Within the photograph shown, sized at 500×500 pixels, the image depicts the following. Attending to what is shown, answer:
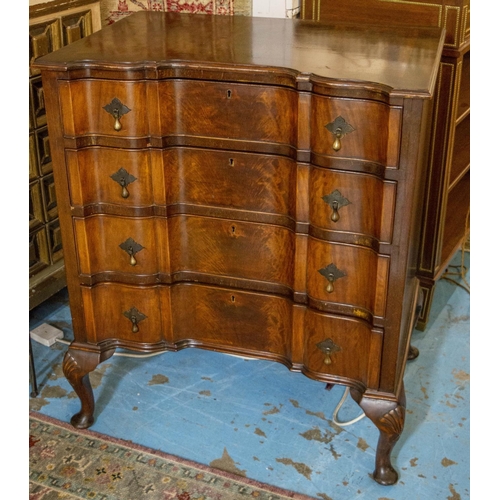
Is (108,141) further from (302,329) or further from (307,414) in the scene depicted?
(307,414)

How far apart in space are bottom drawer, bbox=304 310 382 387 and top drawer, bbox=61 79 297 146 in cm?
57

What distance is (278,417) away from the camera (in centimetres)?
264

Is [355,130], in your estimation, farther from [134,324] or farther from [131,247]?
[134,324]

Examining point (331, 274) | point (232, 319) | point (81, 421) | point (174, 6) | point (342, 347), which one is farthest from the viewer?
point (174, 6)

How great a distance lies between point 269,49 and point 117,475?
1415 mm

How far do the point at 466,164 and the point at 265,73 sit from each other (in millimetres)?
1541

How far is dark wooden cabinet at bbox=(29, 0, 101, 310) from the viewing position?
279 cm

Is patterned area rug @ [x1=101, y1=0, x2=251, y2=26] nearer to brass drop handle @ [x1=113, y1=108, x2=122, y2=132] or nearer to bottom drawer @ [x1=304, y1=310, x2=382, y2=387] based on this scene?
brass drop handle @ [x1=113, y1=108, x2=122, y2=132]

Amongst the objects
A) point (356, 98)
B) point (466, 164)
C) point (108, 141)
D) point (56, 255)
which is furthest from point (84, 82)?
point (466, 164)

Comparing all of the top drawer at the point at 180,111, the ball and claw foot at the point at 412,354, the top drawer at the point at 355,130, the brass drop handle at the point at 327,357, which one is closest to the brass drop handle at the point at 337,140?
the top drawer at the point at 355,130

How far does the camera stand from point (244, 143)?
2.10 metres

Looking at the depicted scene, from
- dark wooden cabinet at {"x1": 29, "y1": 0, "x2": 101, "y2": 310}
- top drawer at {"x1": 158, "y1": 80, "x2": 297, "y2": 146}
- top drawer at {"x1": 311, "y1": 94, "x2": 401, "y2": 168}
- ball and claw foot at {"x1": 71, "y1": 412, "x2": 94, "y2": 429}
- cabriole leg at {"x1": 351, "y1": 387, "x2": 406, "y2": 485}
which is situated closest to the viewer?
top drawer at {"x1": 311, "y1": 94, "x2": 401, "y2": 168}

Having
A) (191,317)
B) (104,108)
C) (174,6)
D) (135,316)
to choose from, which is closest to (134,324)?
(135,316)

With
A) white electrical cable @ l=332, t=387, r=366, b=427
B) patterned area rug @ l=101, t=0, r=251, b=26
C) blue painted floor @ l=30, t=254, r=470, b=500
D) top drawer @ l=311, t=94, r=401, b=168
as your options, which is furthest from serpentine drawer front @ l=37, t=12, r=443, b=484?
patterned area rug @ l=101, t=0, r=251, b=26
